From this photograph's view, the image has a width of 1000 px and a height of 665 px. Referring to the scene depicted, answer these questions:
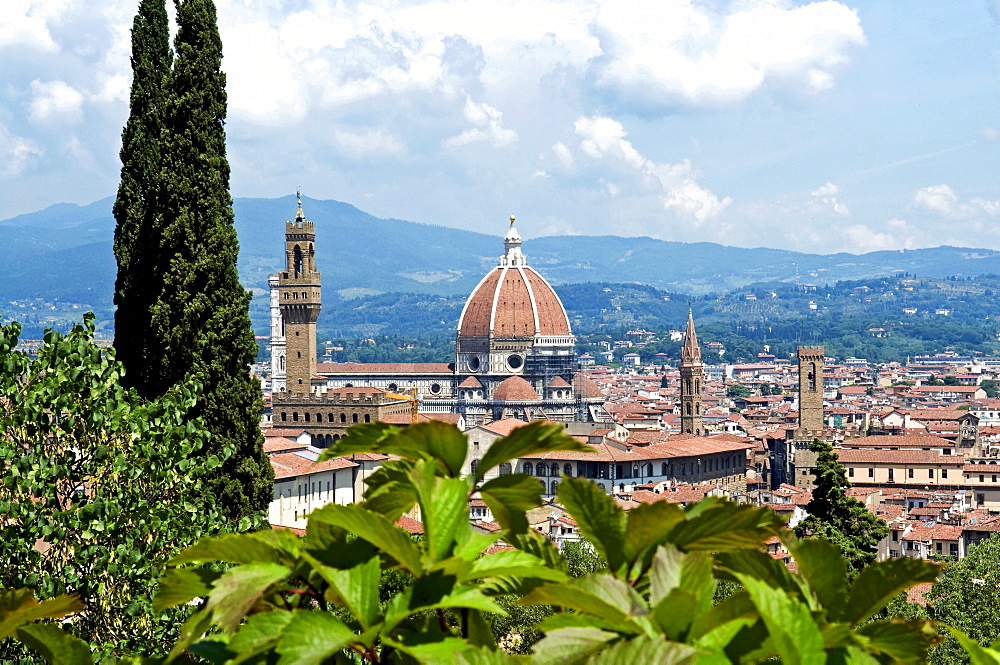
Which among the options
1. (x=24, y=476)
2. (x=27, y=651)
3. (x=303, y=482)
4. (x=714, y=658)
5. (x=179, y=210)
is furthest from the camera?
(x=303, y=482)

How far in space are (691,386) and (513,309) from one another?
122ft

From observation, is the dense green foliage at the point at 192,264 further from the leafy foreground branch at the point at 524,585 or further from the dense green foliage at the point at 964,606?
the dense green foliage at the point at 964,606

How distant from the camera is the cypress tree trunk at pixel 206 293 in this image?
11797 millimetres

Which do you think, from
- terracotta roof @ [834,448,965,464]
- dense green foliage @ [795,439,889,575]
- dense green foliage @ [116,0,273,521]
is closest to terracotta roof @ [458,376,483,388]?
terracotta roof @ [834,448,965,464]

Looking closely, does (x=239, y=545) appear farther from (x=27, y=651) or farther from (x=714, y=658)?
(x=27, y=651)

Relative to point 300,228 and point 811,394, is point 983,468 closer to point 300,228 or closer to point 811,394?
point 811,394

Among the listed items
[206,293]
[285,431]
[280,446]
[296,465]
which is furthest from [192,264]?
[285,431]

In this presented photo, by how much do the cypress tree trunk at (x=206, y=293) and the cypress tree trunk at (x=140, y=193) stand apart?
0.18 metres

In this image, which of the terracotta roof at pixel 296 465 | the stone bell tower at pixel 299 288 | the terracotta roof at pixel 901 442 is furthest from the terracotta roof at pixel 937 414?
the terracotta roof at pixel 296 465

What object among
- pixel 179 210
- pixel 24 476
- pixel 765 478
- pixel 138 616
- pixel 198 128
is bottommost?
pixel 765 478

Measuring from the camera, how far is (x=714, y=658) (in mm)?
2385

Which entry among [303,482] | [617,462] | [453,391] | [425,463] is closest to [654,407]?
[453,391]

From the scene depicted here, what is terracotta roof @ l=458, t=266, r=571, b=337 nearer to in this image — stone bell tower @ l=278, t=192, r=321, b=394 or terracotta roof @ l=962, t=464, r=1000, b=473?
stone bell tower @ l=278, t=192, r=321, b=394

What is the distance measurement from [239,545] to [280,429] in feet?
193
